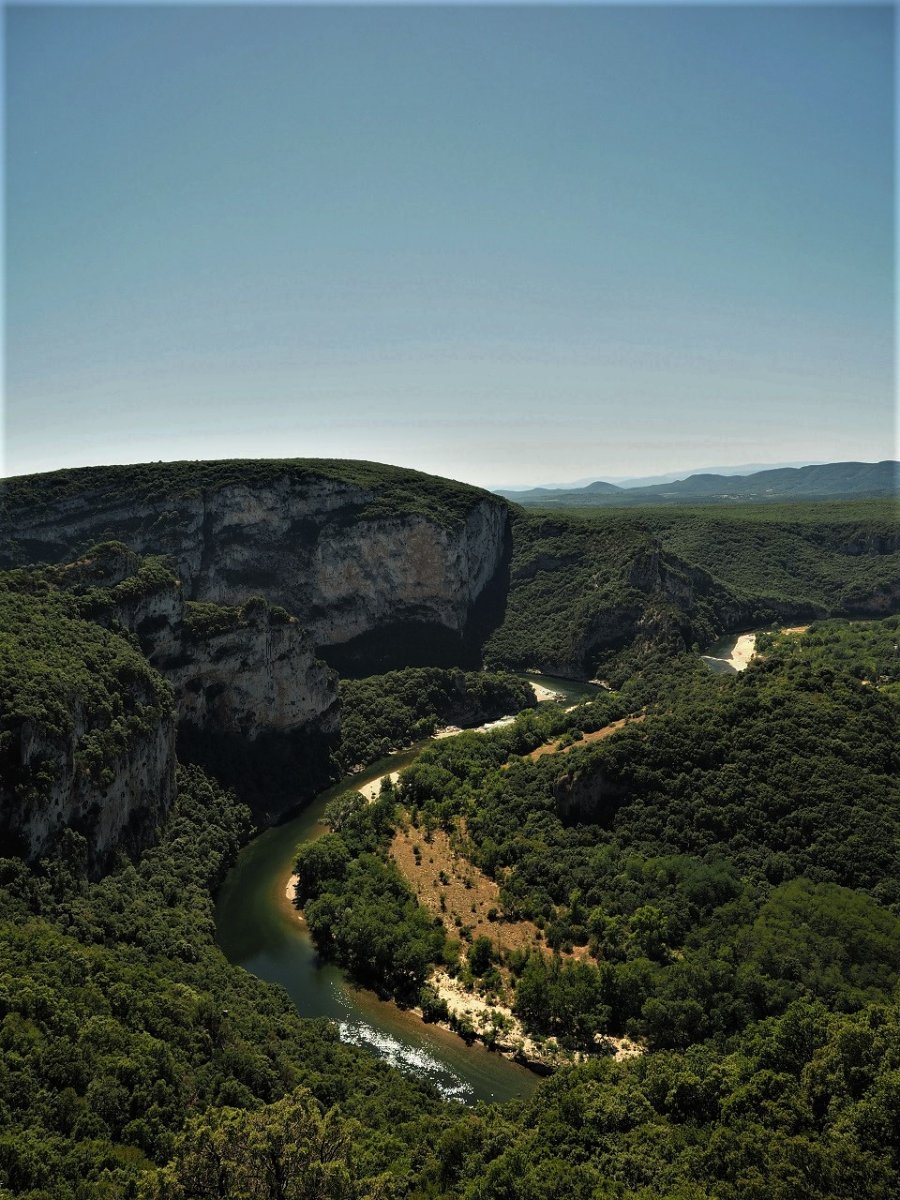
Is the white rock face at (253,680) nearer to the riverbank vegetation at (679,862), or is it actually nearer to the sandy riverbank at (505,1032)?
the riverbank vegetation at (679,862)

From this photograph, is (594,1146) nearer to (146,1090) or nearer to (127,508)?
(146,1090)

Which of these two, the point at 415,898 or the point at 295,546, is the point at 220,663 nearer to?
the point at 415,898

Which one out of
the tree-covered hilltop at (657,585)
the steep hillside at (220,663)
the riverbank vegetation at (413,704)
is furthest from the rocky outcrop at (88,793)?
the tree-covered hilltop at (657,585)

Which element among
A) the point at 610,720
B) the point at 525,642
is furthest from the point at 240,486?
the point at 610,720

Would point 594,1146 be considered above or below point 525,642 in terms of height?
below

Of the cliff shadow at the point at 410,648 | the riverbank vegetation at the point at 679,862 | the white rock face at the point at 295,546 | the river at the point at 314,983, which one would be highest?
the white rock face at the point at 295,546

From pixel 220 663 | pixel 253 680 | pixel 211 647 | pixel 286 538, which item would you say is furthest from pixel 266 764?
pixel 286 538

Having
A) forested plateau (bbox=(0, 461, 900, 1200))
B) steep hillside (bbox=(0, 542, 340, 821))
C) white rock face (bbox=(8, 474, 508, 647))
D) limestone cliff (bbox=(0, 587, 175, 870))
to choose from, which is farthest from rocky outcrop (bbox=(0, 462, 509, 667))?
limestone cliff (bbox=(0, 587, 175, 870))
